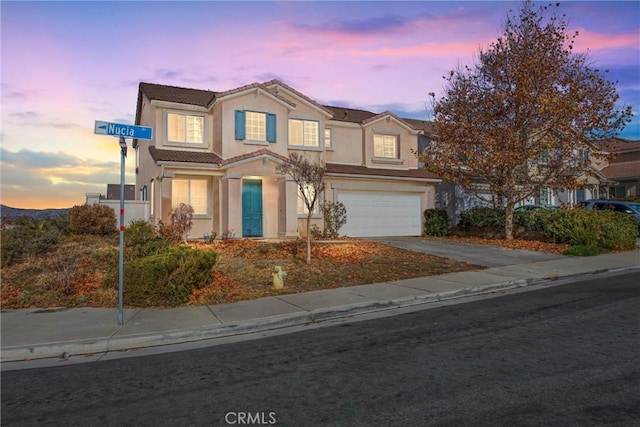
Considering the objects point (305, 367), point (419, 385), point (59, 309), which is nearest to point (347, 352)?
point (305, 367)

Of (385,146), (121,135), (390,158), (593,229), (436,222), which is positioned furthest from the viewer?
(385,146)

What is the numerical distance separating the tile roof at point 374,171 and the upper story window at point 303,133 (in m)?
1.40

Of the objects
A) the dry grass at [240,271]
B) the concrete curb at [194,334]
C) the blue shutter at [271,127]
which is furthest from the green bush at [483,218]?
the concrete curb at [194,334]

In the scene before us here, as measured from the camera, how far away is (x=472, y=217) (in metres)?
22.2

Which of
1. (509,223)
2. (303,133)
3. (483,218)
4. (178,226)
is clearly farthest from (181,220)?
(483,218)

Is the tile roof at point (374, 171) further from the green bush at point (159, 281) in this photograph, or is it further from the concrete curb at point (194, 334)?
the concrete curb at point (194, 334)

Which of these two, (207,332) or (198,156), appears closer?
(207,332)

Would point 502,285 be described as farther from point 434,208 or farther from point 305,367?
point 434,208

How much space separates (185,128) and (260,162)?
3.59 m

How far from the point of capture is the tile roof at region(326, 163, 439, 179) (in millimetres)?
20611

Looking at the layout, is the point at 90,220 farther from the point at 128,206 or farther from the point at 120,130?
the point at 120,130

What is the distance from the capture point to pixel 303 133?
20.8 meters

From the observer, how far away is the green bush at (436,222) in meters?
22.6

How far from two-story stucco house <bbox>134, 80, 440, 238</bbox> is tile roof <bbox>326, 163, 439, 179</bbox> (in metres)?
0.07
